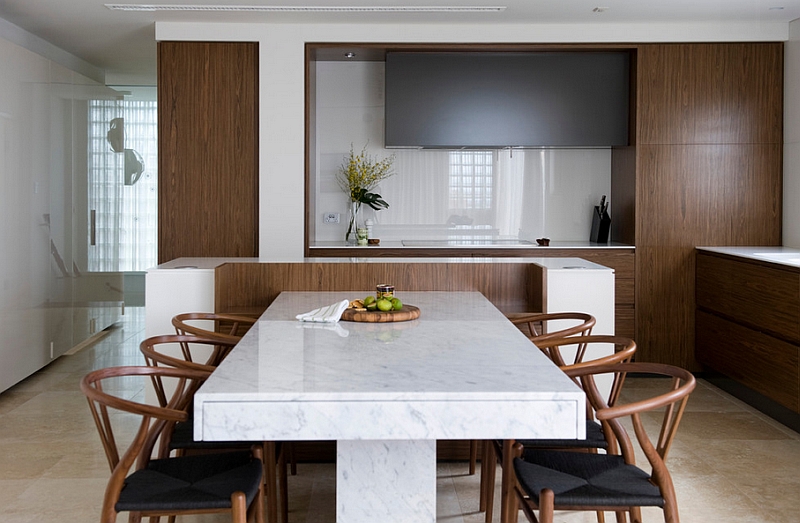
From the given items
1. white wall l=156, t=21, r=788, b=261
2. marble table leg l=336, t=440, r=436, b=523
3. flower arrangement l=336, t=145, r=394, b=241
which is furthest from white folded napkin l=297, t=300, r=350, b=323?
flower arrangement l=336, t=145, r=394, b=241

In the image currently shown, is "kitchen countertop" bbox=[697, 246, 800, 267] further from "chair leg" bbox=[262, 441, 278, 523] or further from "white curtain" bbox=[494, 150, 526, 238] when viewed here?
"chair leg" bbox=[262, 441, 278, 523]

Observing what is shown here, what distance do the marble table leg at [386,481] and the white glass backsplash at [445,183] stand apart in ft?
13.9

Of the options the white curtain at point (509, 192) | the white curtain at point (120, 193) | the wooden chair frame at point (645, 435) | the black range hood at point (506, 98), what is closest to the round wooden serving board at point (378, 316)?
the wooden chair frame at point (645, 435)

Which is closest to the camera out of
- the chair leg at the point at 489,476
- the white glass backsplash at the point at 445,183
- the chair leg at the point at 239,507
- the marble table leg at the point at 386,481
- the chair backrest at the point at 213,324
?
the chair leg at the point at 239,507

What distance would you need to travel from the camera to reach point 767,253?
4.92m

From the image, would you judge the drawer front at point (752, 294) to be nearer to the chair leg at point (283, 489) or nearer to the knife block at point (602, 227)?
the knife block at point (602, 227)

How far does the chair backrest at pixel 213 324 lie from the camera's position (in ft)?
10.3

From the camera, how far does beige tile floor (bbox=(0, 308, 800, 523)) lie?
326cm

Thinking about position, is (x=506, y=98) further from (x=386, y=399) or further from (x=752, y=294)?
(x=386, y=399)

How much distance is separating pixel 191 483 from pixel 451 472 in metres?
1.72

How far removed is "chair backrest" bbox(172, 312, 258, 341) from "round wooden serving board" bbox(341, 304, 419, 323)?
0.40m

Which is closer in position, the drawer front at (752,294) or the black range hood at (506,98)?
the drawer front at (752,294)

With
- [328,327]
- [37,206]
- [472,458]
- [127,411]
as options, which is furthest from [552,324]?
[37,206]

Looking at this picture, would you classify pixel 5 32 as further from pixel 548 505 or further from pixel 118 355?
pixel 548 505
